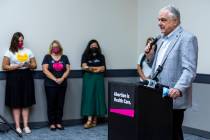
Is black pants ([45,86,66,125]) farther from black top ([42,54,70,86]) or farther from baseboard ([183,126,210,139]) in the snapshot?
baseboard ([183,126,210,139])

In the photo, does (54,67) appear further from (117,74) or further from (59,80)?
(117,74)

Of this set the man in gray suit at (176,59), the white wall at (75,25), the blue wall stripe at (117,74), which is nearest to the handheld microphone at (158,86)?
the man in gray suit at (176,59)

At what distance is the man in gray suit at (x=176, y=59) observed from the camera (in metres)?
2.93

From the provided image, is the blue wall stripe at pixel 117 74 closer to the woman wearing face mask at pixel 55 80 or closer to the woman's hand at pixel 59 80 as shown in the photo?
the woman wearing face mask at pixel 55 80

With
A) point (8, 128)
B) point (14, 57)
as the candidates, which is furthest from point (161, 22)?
point (8, 128)

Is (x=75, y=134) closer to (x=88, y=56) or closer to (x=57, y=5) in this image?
(x=88, y=56)

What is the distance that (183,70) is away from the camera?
2.94m

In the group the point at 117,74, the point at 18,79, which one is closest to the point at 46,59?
the point at 18,79

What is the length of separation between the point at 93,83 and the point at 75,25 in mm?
1093

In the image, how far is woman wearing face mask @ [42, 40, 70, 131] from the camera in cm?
620

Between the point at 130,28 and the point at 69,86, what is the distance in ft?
5.48

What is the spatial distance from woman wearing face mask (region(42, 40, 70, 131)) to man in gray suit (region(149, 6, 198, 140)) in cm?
336

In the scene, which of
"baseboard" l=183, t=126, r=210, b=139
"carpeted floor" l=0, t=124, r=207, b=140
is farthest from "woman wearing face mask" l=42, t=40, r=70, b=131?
"baseboard" l=183, t=126, r=210, b=139

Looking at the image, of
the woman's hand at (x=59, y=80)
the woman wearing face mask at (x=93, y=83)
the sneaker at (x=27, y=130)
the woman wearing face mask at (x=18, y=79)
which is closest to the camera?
the woman wearing face mask at (x=18, y=79)
